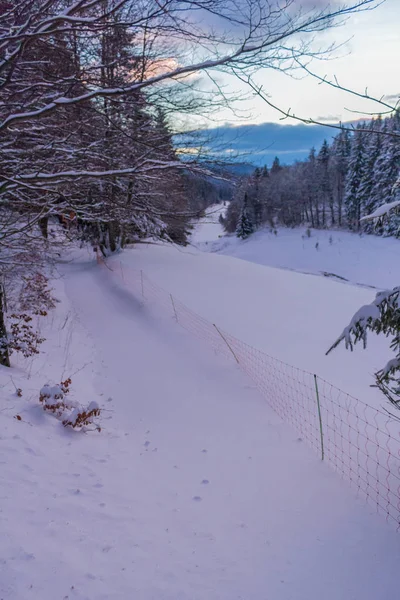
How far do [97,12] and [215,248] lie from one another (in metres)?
47.8

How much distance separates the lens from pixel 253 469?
3971 millimetres

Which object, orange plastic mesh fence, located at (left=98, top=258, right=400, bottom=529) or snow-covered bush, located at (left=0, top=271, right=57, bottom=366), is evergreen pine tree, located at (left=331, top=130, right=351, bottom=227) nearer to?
snow-covered bush, located at (left=0, top=271, right=57, bottom=366)

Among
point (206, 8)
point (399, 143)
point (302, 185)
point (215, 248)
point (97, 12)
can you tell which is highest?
point (302, 185)

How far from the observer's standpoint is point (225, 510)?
3.35 meters

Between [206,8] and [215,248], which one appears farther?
[215,248]

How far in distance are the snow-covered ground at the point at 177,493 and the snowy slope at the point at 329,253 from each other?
23219mm

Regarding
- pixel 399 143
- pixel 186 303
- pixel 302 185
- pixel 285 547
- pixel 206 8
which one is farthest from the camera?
pixel 302 185

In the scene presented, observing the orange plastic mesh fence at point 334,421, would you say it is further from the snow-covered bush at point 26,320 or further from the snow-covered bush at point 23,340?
the snow-covered bush at point 26,320

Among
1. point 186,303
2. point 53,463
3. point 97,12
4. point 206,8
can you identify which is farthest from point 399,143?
point 186,303

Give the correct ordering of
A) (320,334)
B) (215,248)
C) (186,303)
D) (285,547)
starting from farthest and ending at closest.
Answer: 1. (215,248)
2. (186,303)
3. (320,334)
4. (285,547)

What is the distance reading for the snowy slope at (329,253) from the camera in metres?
29.5

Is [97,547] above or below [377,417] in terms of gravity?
above

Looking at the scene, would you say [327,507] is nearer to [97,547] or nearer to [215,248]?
[97,547]

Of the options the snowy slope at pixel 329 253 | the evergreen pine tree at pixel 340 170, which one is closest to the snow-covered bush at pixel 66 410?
the snowy slope at pixel 329 253
